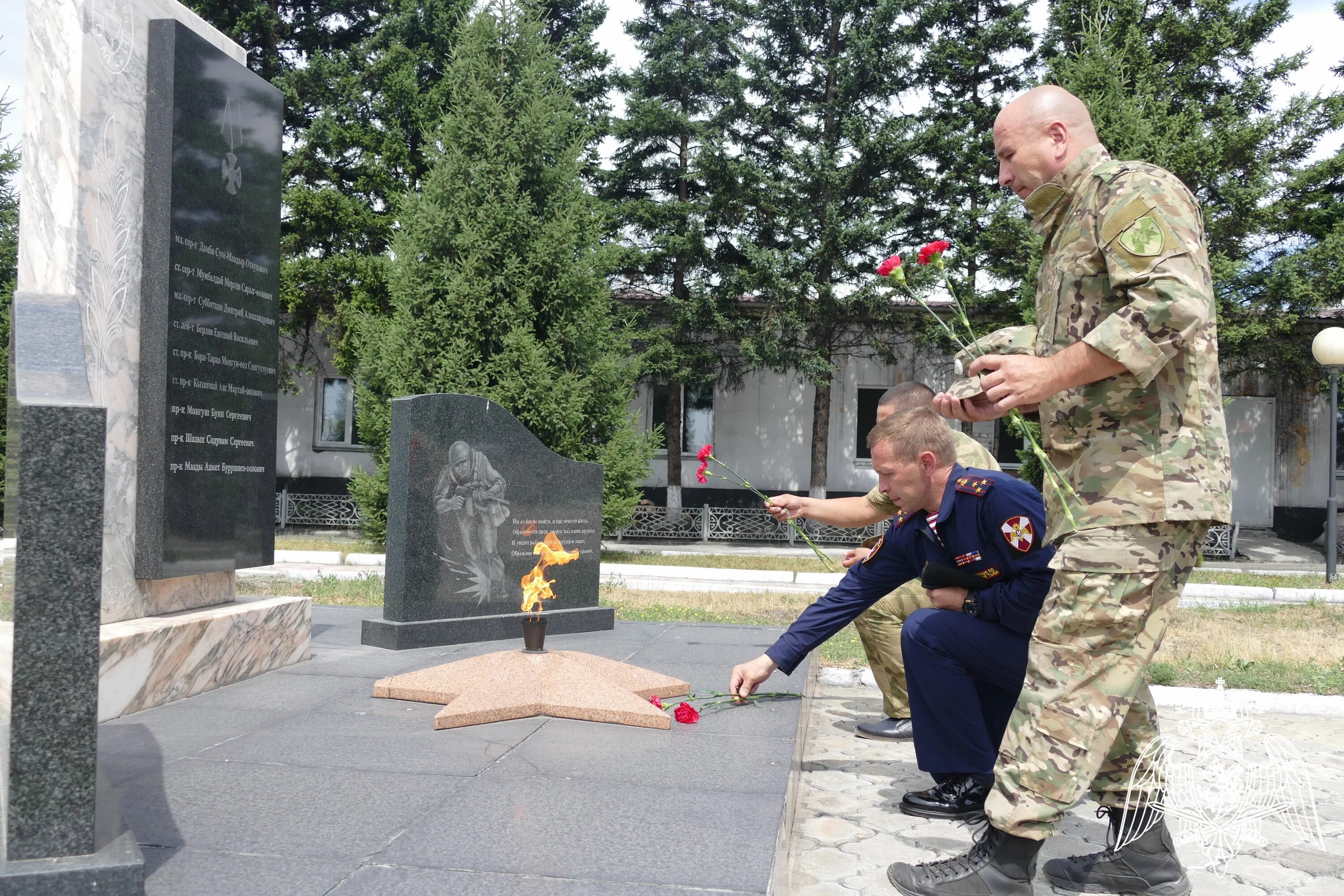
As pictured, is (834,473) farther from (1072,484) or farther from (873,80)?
(1072,484)

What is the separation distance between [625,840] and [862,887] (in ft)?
2.53

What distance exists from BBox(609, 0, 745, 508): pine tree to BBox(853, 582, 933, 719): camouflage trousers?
50.2 ft

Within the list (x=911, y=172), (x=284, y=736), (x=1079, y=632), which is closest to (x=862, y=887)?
(x=1079, y=632)

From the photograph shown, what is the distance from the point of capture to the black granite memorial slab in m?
4.10

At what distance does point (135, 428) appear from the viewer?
4.05 metres

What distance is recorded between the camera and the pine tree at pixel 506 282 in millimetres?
14547

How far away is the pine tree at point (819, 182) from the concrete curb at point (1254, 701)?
14204 mm

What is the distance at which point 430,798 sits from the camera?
2709 mm

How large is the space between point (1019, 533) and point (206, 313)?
3463mm

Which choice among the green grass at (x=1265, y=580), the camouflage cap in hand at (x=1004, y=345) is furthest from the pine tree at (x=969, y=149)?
the camouflage cap in hand at (x=1004, y=345)

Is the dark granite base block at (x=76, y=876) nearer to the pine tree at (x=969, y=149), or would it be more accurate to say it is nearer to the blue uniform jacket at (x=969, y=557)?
the blue uniform jacket at (x=969, y=557)

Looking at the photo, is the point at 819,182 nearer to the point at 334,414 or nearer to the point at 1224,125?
the point at 1224,125

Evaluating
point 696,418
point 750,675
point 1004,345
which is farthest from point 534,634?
point 696,418

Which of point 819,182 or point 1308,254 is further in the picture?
point 819,182
